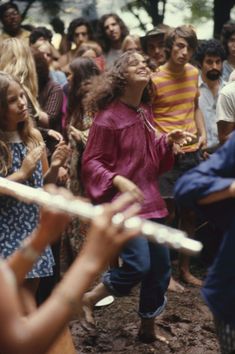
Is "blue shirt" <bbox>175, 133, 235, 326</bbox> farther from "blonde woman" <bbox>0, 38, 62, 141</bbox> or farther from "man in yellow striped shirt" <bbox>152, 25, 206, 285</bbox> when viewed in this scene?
"man in yellow striped shirt" <bbox>152, 25, 206, 285</bbox>

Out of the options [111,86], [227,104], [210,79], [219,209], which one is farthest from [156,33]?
[219,209]

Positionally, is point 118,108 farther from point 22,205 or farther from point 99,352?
point 99,352

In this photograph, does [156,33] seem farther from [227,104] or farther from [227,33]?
[227,104]

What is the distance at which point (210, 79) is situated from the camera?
6.38 meters

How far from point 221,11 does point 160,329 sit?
16.9 ft

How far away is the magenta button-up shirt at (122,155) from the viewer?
14.1 feet

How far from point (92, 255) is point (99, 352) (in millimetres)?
2720

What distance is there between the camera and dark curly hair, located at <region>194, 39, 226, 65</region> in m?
6.32

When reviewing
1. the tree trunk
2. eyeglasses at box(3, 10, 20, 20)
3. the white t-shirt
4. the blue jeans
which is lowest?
the blue jeans

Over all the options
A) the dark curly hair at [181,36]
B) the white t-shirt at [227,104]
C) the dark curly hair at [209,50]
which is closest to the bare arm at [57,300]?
the white t-shirt at [227,104]

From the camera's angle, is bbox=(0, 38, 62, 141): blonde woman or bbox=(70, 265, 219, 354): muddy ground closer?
bbox=(70, 265, 219, 354): muddy ground

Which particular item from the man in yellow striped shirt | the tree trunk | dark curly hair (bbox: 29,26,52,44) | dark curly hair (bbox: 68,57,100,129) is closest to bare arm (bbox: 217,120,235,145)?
the man in yellow striped shirt

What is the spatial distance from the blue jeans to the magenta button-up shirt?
0.23m

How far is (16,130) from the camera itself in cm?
407
